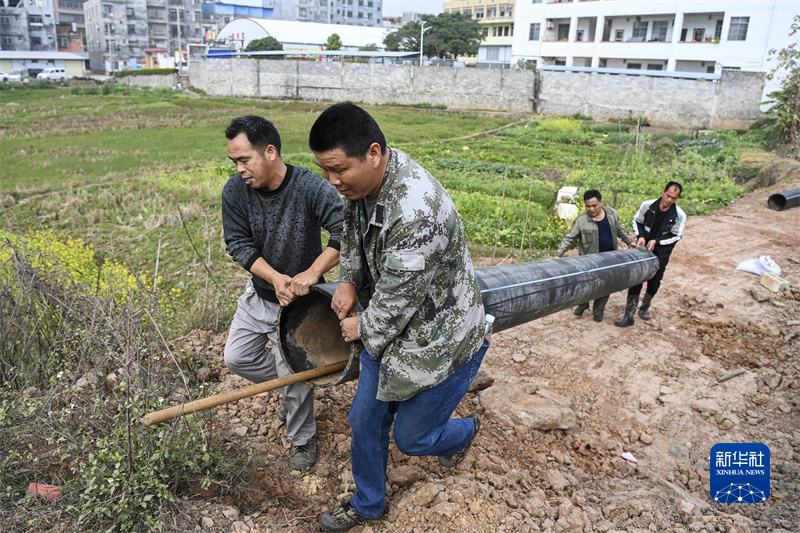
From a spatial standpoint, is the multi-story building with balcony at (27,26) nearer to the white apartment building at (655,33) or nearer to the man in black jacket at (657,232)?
the white apartment building at (655,33)

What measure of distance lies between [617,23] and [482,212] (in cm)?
3245

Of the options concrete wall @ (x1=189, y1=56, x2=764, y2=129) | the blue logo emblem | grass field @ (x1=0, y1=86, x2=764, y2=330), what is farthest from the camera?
concrete wall @ (x1=189, y1=56, x2=764, y2=129)

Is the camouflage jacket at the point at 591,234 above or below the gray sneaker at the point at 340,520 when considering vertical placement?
above

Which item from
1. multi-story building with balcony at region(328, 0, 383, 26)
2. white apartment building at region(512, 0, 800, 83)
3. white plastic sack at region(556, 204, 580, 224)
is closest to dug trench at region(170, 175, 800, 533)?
white plastic sack at region(556, 204, 580, 224)

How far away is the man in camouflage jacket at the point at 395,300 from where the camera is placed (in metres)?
2.05

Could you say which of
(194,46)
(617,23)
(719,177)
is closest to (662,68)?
(617,23)

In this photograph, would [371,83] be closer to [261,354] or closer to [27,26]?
[261,354]

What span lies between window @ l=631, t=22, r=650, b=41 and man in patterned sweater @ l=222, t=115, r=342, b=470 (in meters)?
37.7

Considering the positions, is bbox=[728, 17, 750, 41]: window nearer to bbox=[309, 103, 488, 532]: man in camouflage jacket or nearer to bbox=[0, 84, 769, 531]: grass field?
bbox=[0, 84, 769, 531]: grass field

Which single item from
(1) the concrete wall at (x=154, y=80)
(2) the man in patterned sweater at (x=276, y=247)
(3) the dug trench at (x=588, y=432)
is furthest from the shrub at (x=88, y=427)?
(1) the concrete wall at (x=154, y=80)

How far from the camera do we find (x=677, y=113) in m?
25.5

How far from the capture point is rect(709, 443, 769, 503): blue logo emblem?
279cm

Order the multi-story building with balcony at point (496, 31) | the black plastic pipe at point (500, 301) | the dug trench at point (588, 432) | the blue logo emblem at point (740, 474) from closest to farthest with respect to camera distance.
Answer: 1. the dug trench at point (588, 432)
2. the blue logo emblem at point (740, 474)
3. the black plastic pipe at point (500, 301)
4. the multi-story building with balcony at point (496, 31)

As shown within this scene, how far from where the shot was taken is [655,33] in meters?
34.2
